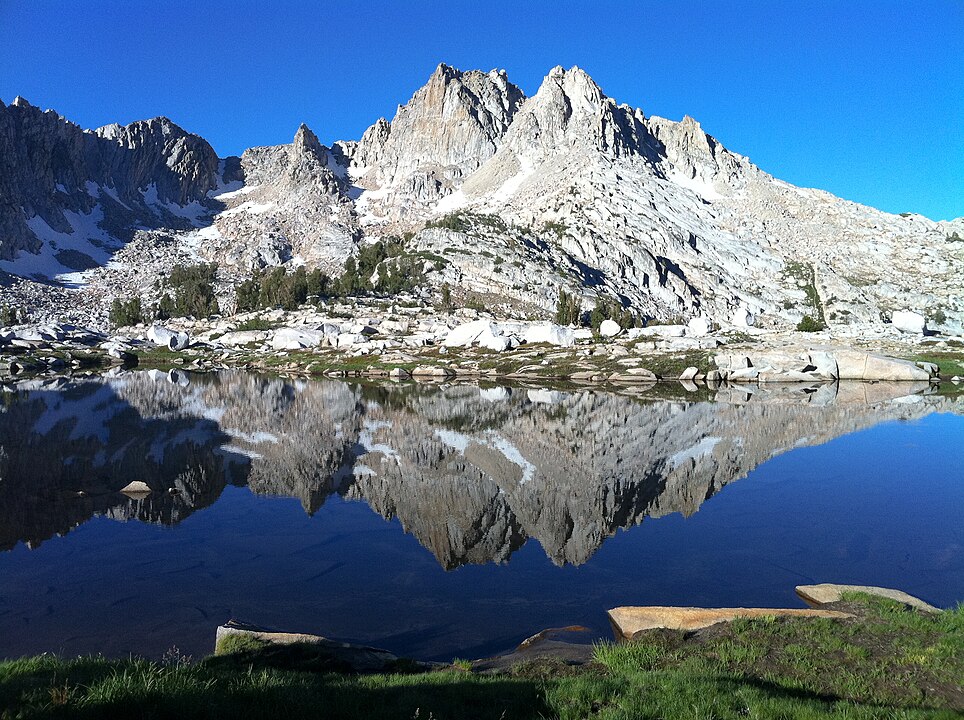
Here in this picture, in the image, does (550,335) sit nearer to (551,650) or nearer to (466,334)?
(466,334)

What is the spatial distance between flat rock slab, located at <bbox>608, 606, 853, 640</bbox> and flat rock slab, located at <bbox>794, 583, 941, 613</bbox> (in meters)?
1.65

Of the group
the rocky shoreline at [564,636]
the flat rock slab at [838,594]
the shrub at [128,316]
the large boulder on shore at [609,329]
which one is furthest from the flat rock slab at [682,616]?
the shrub at [128,316]

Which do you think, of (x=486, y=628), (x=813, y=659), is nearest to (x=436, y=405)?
(x=486, y=628)

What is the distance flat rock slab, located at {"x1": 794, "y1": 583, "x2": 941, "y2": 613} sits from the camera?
49.8ft

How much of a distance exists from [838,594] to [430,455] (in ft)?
75.9

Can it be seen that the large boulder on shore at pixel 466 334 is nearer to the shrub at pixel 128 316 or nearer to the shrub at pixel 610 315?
the shrub at pixel 610 315

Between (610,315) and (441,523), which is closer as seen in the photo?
(441,523)

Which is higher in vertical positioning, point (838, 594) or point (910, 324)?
point (910, 324)


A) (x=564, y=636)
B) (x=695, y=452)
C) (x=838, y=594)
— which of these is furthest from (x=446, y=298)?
(x=564, y=636)

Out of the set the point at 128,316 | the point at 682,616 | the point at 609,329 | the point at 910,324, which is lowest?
the point at 682,616

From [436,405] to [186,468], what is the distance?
3052 cm

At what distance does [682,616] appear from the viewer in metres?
14.5

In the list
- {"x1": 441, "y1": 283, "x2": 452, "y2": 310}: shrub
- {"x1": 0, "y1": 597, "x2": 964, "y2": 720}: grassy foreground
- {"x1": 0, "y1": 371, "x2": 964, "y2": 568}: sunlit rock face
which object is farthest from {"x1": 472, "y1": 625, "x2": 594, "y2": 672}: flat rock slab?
{"x1": 441, "y1": 283, "x2": 452, "y2": 310}: shrub

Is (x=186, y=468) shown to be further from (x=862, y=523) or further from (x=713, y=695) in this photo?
(x=862, y=523)
